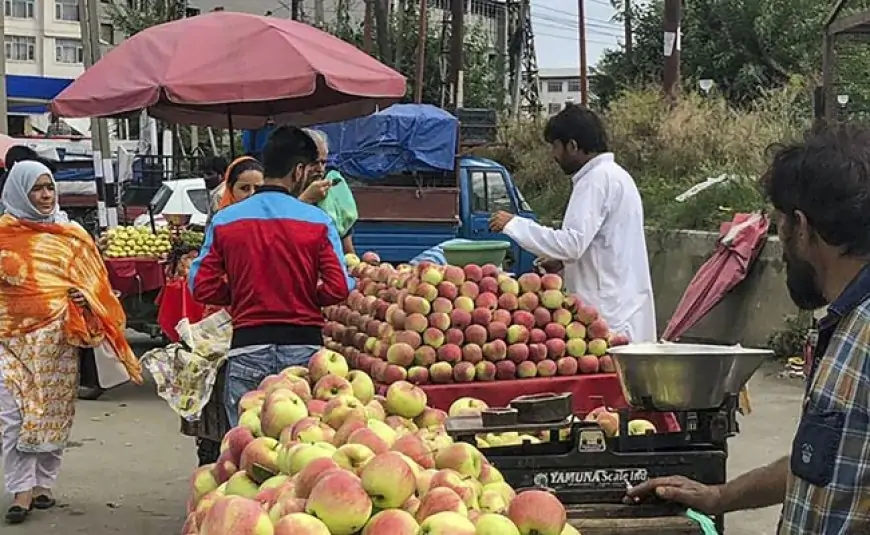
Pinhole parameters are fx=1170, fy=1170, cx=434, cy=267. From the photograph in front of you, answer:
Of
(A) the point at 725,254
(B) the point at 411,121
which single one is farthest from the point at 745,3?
(A) the point at 725,254

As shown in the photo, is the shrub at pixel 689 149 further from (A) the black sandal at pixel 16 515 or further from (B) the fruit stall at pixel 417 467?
(B) the fruit stall at pixel 417 467

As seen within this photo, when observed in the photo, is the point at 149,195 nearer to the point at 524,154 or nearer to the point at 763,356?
the point at 524,154

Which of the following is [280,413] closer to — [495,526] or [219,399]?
[495,526]

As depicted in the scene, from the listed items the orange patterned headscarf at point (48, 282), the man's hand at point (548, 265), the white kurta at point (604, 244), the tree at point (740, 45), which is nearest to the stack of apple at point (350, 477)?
the white kurta at point (604, 244)

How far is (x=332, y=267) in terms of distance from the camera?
5059mm

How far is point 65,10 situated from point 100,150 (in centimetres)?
5515

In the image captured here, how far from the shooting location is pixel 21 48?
6397 cm

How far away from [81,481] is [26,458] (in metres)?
1.11

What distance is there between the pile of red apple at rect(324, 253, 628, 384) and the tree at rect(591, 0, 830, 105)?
2227cm

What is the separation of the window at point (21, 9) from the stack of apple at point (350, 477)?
66507mm

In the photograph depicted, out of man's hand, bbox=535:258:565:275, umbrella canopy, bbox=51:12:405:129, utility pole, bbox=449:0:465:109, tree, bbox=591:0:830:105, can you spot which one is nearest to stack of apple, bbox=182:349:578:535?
man's hand, bbox=535:258:565:275

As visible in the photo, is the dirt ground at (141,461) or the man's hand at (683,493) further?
the dirt ground at (141,461)

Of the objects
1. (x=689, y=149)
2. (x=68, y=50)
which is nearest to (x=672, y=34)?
(x=689, y=149)

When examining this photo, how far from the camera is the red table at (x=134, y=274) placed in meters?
11.3
